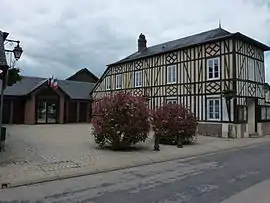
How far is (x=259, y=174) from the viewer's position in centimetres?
771

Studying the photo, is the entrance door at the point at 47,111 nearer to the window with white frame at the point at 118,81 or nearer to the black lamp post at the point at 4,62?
the window with white frame at the point at 118,81

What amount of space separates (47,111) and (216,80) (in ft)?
51.5

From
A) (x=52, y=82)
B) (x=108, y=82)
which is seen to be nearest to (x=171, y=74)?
(x=108, y=82)

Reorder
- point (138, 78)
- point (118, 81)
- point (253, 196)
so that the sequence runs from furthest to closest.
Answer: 1. point (118, 81)
2. point (138, 78)
3. point (253, 196)

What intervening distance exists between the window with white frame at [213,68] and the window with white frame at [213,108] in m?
1.45

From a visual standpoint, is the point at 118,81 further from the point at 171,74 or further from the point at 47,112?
the point at 171,74

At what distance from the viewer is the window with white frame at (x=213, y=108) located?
18531 mm

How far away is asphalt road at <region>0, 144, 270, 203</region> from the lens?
5452mm

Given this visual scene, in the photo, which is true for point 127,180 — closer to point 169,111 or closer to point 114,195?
point 114,195

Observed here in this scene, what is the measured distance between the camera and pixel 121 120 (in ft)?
37.8

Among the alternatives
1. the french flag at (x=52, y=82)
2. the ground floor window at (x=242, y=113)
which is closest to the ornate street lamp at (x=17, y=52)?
the ground floor window at (x=242, y=113)

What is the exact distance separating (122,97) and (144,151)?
7.51 ft

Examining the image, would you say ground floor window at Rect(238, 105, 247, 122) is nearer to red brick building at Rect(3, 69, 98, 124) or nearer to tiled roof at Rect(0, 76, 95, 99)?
red brick building at Rect(3, 69, 98, 124)

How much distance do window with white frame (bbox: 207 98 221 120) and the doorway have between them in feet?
48.2
